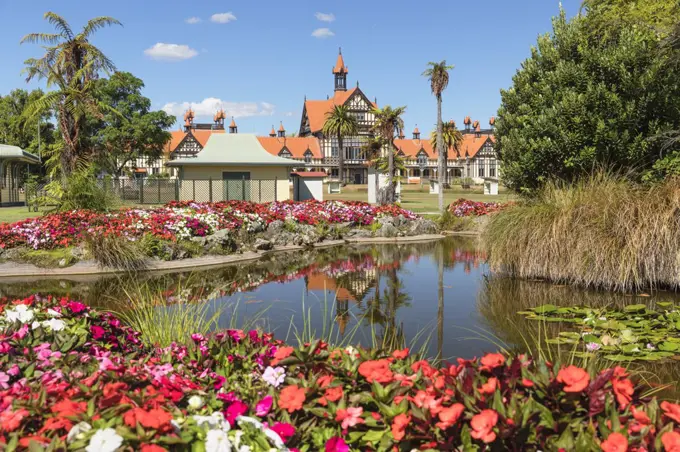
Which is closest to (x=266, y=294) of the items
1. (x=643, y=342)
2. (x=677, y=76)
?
(x=643, y=342)

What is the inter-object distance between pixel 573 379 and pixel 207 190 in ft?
105

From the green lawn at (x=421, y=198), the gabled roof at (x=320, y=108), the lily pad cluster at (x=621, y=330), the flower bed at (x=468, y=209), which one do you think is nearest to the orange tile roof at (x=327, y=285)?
the lily pad cluster at (x=621, y=330)

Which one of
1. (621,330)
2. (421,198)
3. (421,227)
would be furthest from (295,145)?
(621,330)

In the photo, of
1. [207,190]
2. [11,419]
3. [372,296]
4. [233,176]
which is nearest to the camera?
[11,419]

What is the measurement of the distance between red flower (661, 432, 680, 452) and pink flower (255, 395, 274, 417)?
1.65 metres

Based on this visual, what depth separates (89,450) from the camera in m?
2.16

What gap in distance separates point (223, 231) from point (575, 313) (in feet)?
32.3

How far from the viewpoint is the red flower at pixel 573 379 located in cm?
250

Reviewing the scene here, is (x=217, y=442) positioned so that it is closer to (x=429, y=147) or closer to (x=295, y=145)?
(x=295, y=145)

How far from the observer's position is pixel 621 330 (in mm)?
6895

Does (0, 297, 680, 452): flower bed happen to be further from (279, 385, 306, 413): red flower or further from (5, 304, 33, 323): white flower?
(5, 304, 33, 323): white flower

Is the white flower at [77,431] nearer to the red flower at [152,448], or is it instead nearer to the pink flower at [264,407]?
the red flower at [152,448]

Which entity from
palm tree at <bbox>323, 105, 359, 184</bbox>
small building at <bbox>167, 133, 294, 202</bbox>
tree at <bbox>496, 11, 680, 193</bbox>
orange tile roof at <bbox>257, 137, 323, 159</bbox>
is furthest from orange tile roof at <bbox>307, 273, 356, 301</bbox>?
orange tile roof at <bbox>257, 137, 323, 159</bbox>

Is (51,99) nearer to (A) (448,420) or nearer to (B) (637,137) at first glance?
(B) (637,137)
